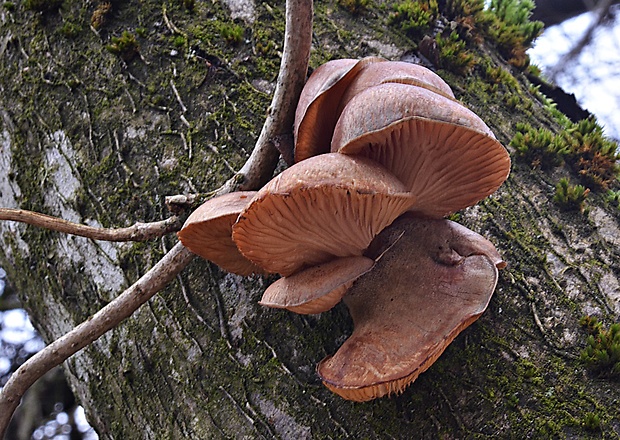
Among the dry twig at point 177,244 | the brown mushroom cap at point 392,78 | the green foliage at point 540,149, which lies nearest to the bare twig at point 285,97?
the dry twig at point 177,244

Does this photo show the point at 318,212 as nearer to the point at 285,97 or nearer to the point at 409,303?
the point at 409,303

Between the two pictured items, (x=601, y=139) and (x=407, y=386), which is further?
(x=601, y=139)

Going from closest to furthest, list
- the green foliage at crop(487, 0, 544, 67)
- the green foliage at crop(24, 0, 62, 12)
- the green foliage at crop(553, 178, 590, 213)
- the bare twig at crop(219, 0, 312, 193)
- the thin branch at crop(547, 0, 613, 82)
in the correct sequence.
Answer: the bare twig at crop(219, 0, 312, 193) → the green foliage at crop(553, 178, 590, 213) → the green foliage at crop(24, 0, 62, 12) → the green foliage at crop(487, 0, 544, 67) → the thin branch at crop(547, 0, 613, 82)

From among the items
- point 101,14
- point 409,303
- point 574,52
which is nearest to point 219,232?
point 409,303

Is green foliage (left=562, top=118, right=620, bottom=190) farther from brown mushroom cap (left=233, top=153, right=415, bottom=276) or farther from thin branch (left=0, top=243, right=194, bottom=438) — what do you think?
thin branch (left=0, top=243, right=194, bottom=438)

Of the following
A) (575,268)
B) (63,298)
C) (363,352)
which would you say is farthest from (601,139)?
(63,298)

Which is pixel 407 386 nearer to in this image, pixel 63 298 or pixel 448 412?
pixel 448 412

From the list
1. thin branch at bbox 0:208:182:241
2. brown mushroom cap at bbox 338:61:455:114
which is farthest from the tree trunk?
brown mushroom cap at bbox 338:61:455:114
